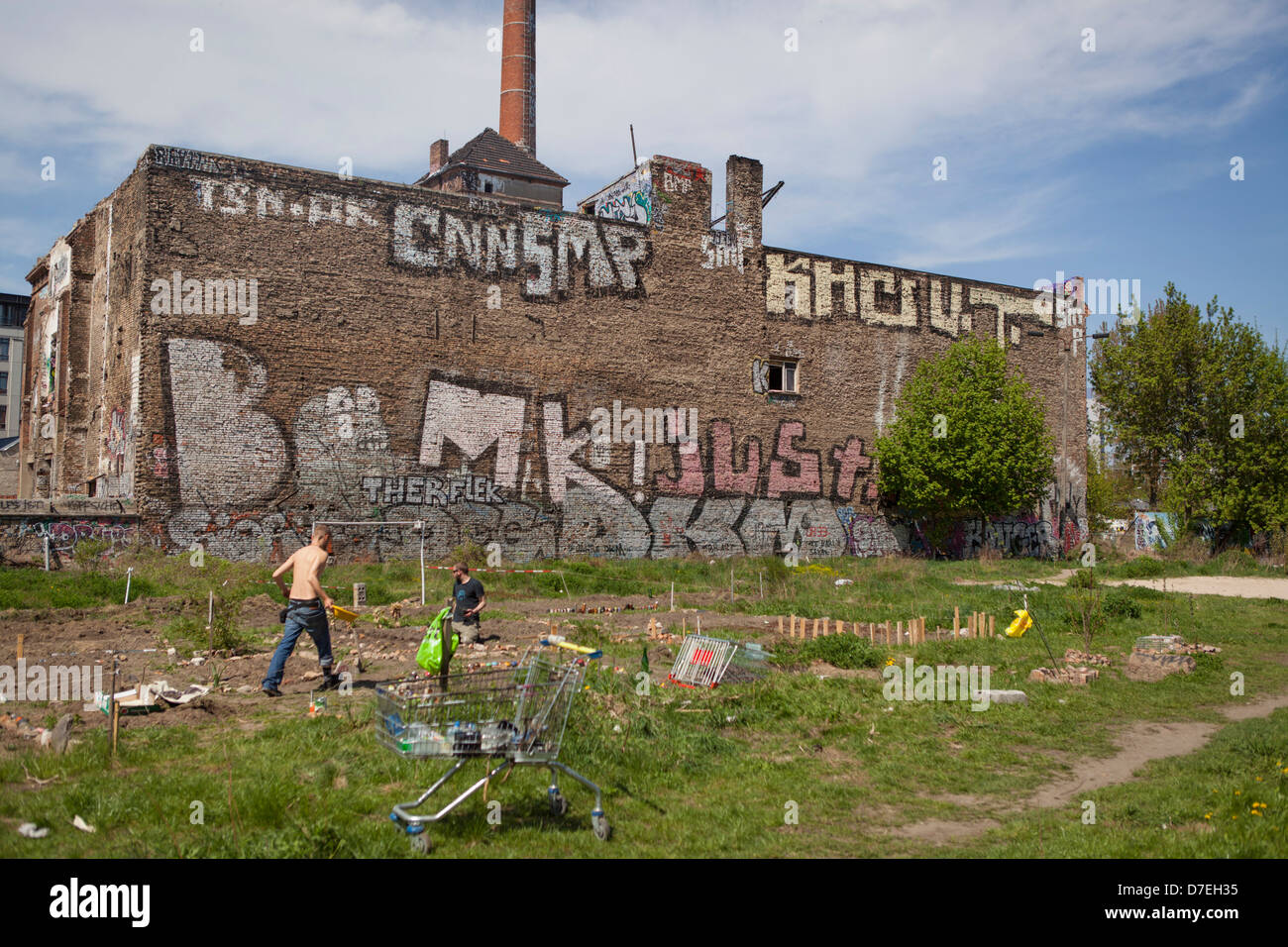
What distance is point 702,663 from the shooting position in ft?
36.0

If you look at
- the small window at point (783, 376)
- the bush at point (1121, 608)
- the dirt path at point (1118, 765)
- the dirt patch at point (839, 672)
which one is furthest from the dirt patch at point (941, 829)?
the small window at point (783, 376)

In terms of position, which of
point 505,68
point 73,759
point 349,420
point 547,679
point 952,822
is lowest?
point 952,822

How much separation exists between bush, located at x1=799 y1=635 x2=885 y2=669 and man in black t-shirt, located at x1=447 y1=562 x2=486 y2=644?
4.39 metres

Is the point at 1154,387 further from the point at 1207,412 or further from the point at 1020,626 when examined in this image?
the point at 1020,626

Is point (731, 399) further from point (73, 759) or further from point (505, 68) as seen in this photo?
point (505, 68)

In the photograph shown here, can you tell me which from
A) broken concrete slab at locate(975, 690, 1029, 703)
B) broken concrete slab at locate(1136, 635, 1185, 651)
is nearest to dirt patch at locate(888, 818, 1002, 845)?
broken concrete slab at locate(975, 690, 1029, 703)

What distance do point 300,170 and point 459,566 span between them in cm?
1331

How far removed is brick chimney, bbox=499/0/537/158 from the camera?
4512cm

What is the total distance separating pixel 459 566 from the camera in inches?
527

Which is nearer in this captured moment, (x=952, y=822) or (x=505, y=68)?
(x=952, y=822)

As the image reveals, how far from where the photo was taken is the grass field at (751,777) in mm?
5848

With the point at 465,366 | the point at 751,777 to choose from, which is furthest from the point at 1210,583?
the point at 751,777

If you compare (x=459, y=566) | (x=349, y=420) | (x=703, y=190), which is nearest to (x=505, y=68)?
(x=703, y=190)

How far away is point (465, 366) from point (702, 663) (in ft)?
48.7
